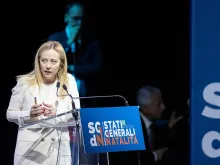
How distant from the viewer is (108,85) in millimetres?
6777

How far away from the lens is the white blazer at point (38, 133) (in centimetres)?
386

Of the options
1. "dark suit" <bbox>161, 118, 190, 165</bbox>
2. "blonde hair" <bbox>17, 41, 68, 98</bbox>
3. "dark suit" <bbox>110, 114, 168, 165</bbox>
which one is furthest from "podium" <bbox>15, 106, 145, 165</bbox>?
"dark suit" <bbox>161, 118, 190, 165</bbox>

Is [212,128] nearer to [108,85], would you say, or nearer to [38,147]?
[38,147]

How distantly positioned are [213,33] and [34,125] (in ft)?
4.36

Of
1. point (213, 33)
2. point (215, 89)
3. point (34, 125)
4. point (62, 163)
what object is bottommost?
point (62, 163)

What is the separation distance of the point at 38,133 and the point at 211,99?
1.18m

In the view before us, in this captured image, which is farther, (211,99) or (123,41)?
(123,41)

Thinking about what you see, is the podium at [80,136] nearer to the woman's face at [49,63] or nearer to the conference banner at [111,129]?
the conference banner at [111,129]

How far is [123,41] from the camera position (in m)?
6.93

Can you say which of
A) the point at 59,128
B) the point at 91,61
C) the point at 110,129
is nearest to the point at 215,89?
the point at 110,129

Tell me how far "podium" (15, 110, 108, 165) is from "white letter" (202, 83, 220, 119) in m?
0.78

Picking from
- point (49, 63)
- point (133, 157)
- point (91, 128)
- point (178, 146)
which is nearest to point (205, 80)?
point (91, 128)

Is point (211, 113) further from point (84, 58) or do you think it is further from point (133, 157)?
point (84, 58)

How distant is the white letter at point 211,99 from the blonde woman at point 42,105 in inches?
34.3
